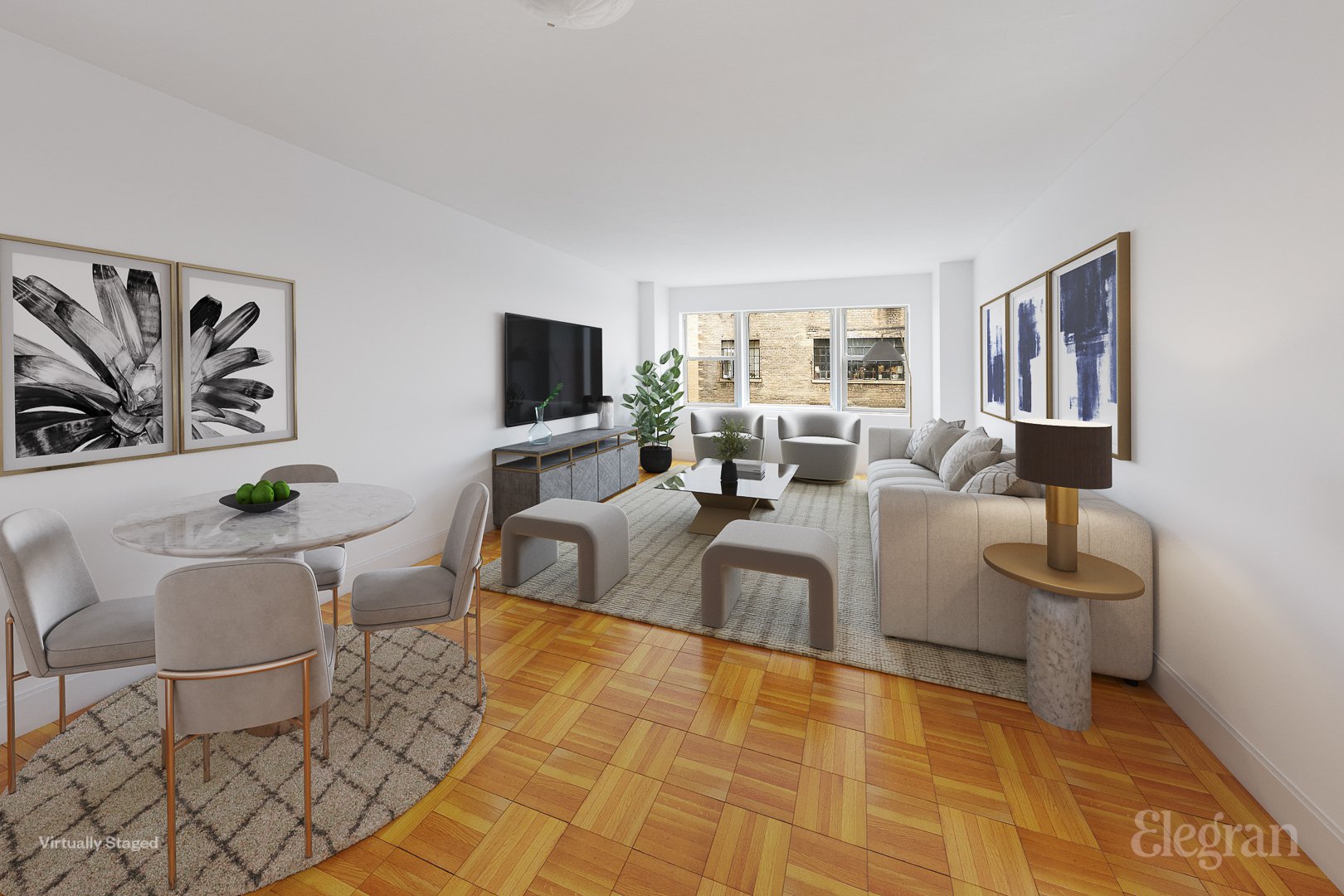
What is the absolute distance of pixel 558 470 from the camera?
14.9ft

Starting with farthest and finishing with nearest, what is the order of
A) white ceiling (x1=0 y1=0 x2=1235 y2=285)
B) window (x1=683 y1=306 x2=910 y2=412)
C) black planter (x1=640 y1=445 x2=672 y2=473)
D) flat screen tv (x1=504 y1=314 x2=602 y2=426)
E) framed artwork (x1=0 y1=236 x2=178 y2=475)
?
window (x1=683 y1=306 x2=910 y2=412) → black planter (x1=640 y1=445 x2=672 y2=473) → flat screen tv (x1=504 y1=314 x2=602 y2=426) → framed artwork (x1=0 y1=236 x2=178 y2=475) → white ceiling (x1=0 y1=0 x2=1235 y2=285)

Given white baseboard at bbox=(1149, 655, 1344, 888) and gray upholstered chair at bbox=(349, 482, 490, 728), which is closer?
white baseboard at bbox=(1149, 655, 1344, 888)

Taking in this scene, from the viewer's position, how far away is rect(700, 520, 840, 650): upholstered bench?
2.50m

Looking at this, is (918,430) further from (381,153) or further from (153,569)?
(153,569)

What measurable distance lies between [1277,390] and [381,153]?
4105 millimetres

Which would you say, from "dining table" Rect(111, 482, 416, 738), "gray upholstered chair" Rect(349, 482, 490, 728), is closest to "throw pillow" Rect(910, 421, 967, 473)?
"gray upholstered chair" Rect(349, 482, 490, 728)

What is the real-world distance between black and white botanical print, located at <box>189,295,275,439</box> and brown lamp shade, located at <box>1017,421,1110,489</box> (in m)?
3.69

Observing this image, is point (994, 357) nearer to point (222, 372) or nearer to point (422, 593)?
point (422, 593)

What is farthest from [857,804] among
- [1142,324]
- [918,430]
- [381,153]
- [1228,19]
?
[918,430]

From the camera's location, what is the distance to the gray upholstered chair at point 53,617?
159 cm

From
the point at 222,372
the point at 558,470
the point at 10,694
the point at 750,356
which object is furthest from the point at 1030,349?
the point at 10,694

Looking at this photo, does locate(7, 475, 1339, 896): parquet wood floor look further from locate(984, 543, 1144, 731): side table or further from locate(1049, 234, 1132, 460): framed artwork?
locate(1049, 234, 1132, 460): framed artwork

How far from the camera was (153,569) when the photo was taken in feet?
7.88

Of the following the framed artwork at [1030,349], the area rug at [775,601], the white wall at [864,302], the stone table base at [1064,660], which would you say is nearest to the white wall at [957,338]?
the white wall at [864,302]
